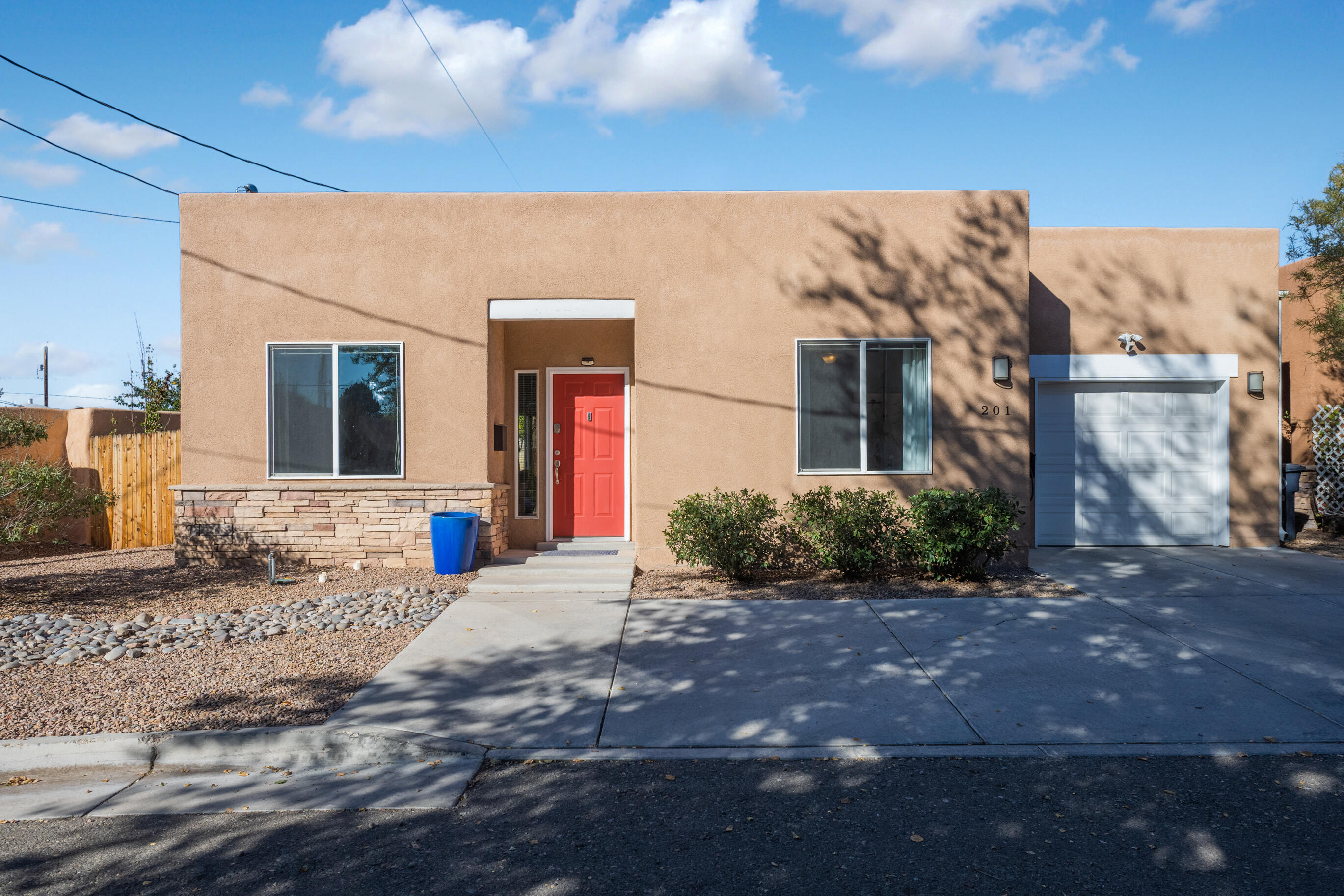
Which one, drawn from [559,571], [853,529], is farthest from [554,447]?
[853,529]

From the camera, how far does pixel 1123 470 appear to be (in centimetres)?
1030

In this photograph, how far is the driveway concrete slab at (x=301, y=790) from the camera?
3777mm

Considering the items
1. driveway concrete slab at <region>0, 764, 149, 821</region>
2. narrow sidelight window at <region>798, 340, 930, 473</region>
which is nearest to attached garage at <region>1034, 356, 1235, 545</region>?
narrow sidelight window at <region>798, 340, 930, 473</region>

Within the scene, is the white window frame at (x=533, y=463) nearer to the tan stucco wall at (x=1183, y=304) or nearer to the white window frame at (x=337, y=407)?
the white window frame at (x=337, y=407)

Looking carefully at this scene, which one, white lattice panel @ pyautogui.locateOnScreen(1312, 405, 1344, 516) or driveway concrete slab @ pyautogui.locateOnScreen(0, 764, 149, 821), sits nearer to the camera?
driveway concrete slab @ pyautogui.locateOnScreen(0, 764, 149, 821)

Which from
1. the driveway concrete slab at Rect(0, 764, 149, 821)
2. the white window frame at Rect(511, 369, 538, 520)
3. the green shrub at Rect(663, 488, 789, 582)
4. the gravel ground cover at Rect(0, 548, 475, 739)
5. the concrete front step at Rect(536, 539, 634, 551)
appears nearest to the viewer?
the driveway concrete slab at Rect(0, 764, 149, 821)

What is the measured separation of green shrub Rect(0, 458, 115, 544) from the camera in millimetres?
8758

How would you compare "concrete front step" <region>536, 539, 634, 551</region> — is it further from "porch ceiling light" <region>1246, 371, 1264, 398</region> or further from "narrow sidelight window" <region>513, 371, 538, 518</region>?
"porch ceiling light" <region>1246, 371, 1264, 398</region>

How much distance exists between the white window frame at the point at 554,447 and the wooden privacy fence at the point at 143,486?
5484 mm

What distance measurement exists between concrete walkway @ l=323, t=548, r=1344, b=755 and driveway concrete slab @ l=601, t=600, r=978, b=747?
16 millimetres

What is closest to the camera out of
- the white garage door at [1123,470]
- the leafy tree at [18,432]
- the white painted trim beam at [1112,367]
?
the white painted trim beam at [1112,367]

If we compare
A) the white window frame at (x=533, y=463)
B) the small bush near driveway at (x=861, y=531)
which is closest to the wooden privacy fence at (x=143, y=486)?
the white window frame at (x=533, y=463)

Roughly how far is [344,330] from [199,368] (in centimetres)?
163

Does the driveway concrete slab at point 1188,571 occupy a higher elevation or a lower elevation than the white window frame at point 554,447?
lower
